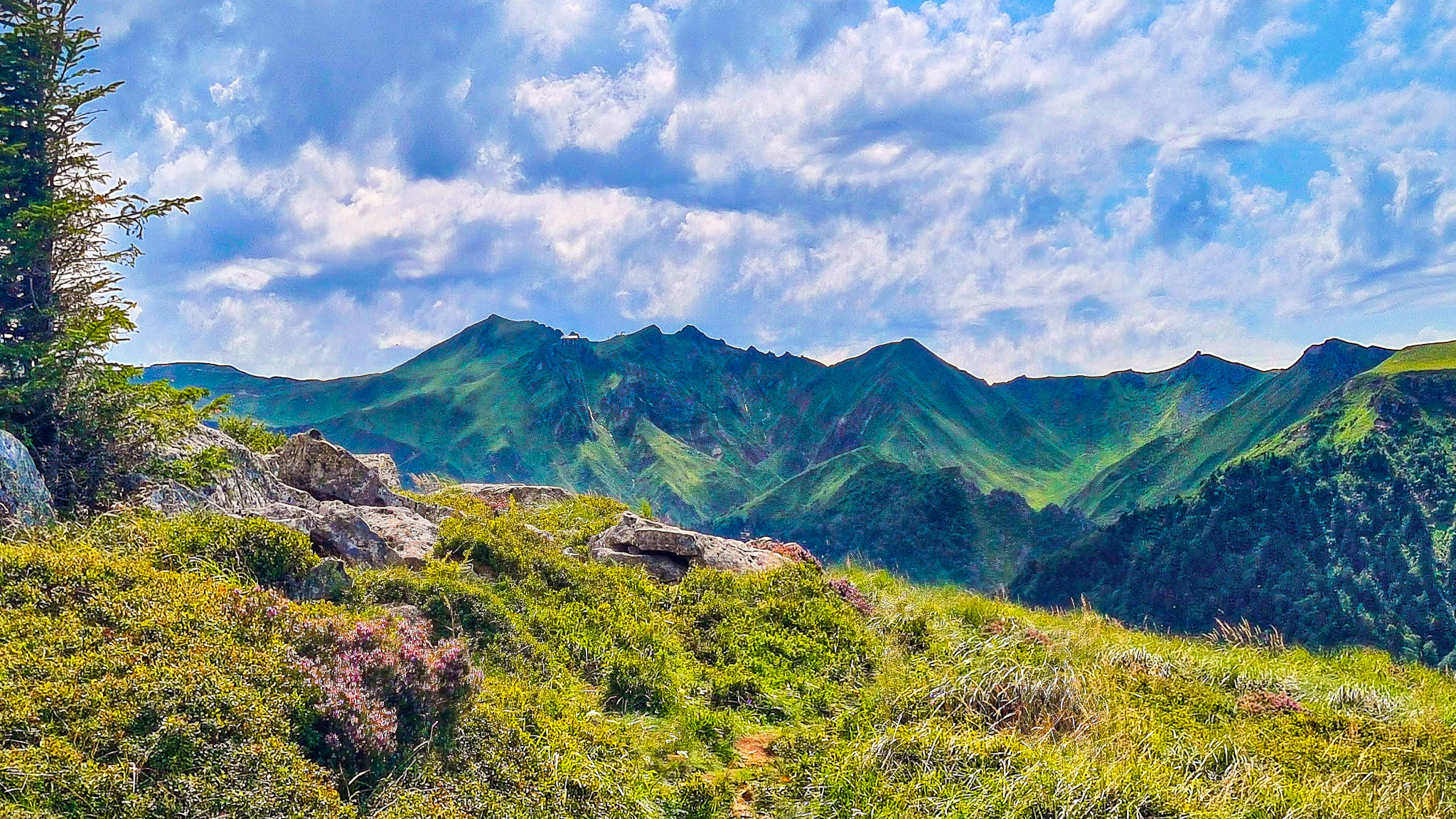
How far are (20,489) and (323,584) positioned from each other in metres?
3.66

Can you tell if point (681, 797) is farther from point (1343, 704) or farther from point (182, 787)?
point (1343, 704)

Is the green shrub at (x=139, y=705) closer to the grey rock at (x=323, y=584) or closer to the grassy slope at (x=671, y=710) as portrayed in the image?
the grassy slope at (x=671, y=710)

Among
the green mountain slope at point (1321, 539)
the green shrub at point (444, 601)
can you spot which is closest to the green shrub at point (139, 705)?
the green shrub at point (444, 601)

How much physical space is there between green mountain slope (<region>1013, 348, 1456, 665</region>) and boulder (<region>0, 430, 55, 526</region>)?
4441 inches

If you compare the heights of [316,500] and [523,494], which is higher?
[316,500]

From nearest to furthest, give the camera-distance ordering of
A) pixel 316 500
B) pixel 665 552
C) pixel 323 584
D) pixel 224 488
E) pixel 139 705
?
pixel 139 705
pixel 323 584
pixel 224 488
pixel 665 552
pixel 316 500

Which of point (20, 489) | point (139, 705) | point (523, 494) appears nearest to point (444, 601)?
point (139, 705)

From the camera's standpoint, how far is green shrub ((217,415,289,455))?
17188 mm

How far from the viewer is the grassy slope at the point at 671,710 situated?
5.56 metres

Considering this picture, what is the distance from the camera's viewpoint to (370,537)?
11672 millimetres

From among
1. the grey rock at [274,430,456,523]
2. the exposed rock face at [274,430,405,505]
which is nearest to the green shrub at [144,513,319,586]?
the grey rock at [274,430,456,523]

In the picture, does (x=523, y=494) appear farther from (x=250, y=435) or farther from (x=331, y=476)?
(x=250, y=435)

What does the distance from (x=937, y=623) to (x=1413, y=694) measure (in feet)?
20.9

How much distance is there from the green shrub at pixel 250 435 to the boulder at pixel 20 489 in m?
7.09
